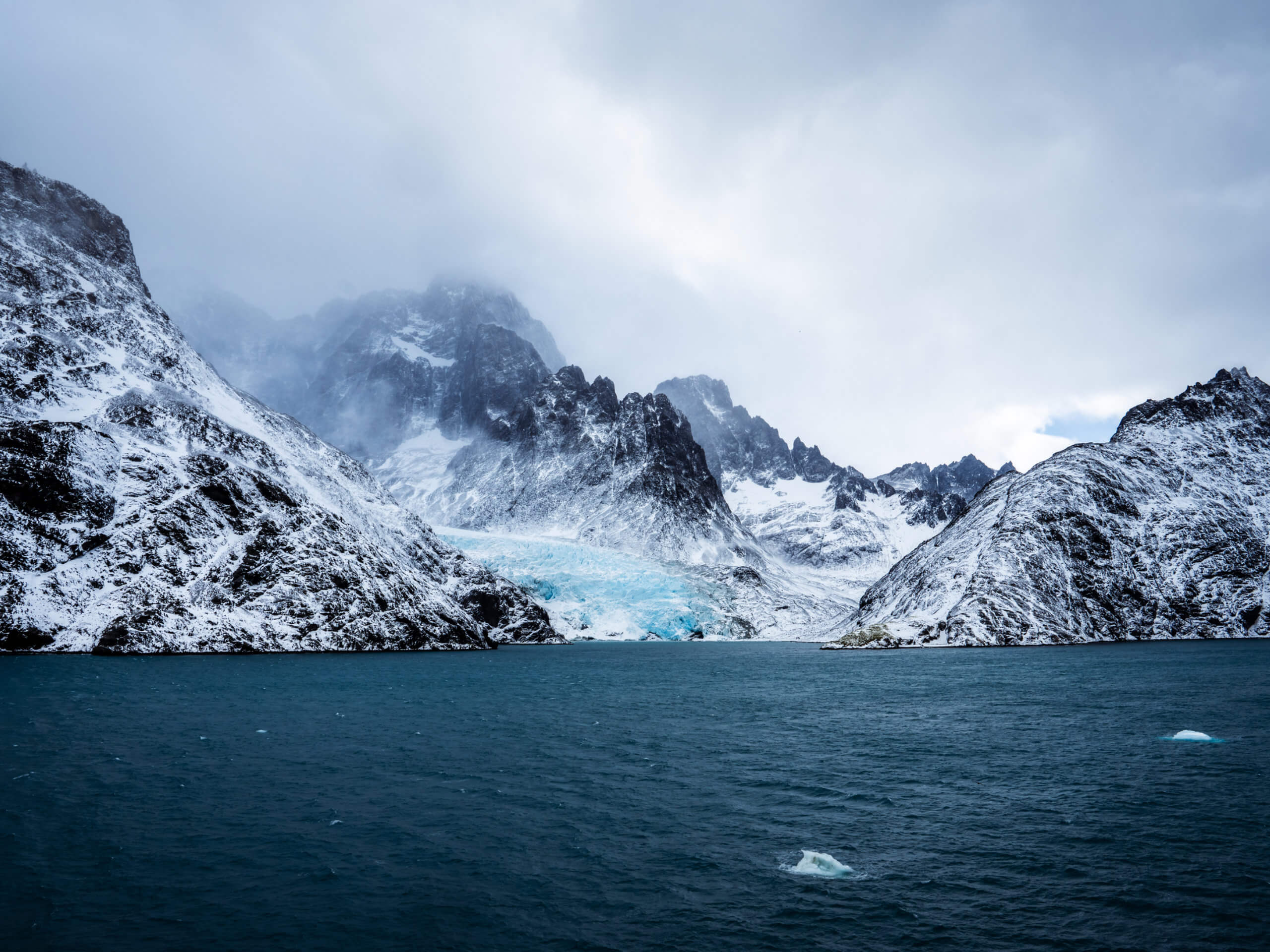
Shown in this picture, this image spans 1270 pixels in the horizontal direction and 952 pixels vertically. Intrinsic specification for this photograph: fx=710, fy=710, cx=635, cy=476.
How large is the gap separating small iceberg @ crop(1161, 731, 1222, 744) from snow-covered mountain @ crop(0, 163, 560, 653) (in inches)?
4194

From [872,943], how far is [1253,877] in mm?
13552

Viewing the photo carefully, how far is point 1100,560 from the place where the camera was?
15712 centimetres

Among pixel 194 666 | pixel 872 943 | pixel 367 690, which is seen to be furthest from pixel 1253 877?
pixel 194 666

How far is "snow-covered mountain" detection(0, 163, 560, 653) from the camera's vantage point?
95.8m

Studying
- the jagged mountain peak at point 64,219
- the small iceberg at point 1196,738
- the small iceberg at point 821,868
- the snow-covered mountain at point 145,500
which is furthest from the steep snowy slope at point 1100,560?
the jagged mountain peak at point 64,219

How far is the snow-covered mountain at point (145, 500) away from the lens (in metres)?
95.8

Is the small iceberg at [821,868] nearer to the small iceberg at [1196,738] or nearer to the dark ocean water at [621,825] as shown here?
the dark ocean water at [621,825]

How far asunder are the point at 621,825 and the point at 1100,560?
Result: 166 metres

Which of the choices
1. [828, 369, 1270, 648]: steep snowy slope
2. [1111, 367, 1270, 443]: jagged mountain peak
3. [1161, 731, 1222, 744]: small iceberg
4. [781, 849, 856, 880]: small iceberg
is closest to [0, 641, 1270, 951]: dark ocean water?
[781, 849, 856, 880]: small iceberg

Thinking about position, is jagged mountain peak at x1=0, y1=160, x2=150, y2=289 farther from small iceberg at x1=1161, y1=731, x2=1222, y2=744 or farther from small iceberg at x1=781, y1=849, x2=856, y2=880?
small iceberg at x1=1161, y1=731, x2=1222, y2=744

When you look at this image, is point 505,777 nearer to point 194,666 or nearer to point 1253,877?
point 1253,877

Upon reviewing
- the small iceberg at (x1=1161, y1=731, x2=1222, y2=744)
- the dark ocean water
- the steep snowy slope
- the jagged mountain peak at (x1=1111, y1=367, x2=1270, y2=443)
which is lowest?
the dark ocean water

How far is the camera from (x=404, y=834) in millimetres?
25734

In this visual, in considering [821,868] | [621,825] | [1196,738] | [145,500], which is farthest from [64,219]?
[1196,738]
